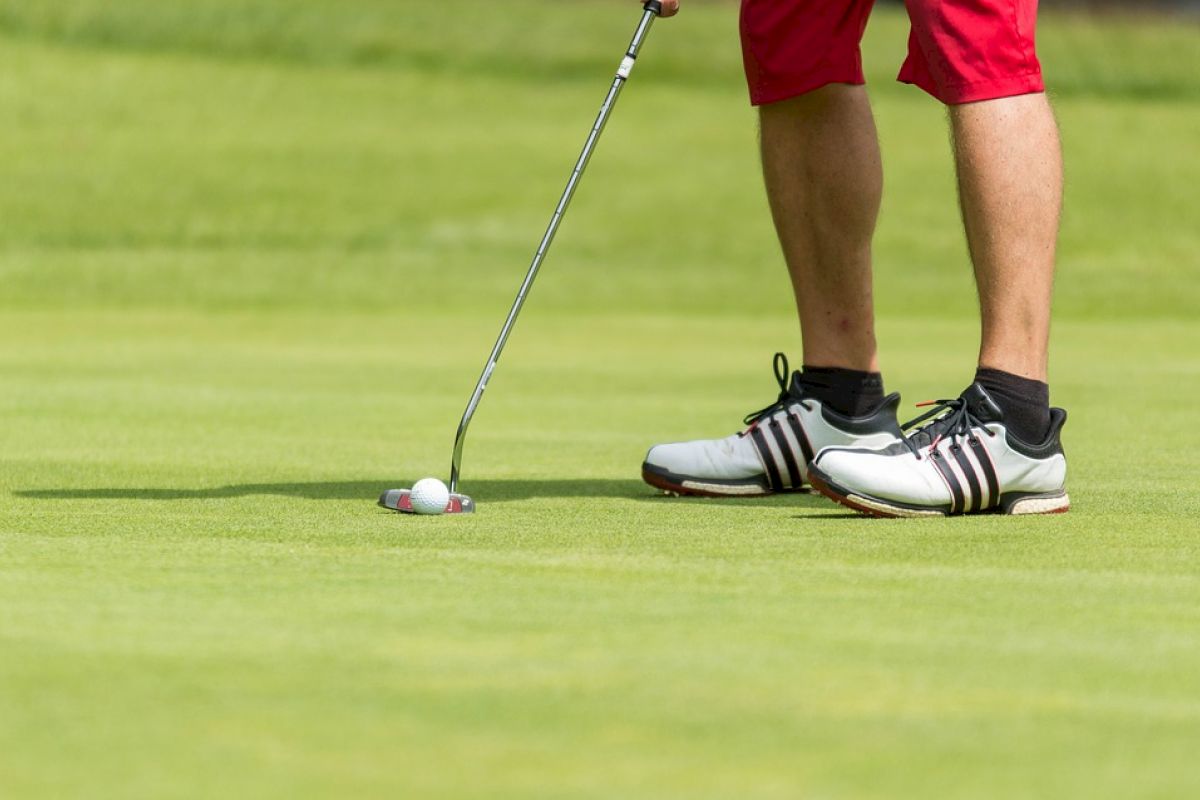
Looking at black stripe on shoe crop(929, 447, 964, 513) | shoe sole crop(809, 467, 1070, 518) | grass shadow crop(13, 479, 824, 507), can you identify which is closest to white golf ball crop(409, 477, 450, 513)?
grass shadow crop(13, 479, 824, 507)

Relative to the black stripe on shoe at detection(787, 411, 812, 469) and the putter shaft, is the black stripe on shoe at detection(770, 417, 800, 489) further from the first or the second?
the putter shaft

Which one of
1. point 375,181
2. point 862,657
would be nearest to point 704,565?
point 862,657

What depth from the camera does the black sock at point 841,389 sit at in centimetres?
354

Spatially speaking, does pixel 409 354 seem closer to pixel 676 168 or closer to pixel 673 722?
pixel 673 722

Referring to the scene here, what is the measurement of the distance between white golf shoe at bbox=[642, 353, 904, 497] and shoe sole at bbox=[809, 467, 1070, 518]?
446 millimetres

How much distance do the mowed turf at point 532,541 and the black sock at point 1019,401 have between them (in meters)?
0.17

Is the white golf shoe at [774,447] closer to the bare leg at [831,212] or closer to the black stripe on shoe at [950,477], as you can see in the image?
the bare leg at [831,212]

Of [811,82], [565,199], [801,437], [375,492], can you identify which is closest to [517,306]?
[565,199]

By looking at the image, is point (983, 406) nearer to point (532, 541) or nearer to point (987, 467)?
point (987, 467)

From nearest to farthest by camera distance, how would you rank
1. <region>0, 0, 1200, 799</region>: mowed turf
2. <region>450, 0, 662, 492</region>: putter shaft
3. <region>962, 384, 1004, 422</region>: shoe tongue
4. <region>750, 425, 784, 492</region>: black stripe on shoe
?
<region>0, 0, 1200, 799</region>: mowed turf
<region>962, 384, 1004, 422</region>: shoe tongue
<region>450, 0, 662, 492</region>: putter shaft
<region>750, 425, 784, 492</region>: black stripe on shoe

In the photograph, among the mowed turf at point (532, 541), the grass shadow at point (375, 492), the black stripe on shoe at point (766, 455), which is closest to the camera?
the mowed turf at point (532, 541)

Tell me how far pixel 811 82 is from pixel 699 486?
27.3 inches

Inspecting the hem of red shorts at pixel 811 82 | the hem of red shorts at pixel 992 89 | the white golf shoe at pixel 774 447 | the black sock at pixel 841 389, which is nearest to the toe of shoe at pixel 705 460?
the white golf shoe at pixel 774 447

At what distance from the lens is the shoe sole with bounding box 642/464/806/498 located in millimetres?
3402
